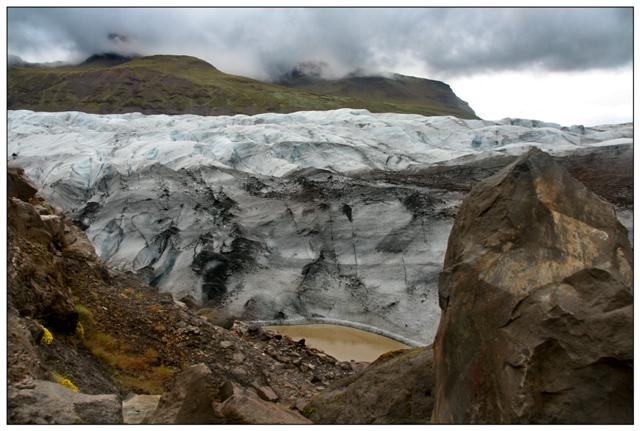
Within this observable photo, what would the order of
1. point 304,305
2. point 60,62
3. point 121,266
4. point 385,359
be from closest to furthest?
1. point 385,359
2. point 304,305
3. point 121,266
4. point 60,62

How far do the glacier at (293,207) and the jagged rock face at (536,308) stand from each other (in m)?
14.3

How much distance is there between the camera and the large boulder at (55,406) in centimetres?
580

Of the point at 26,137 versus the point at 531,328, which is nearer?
the point at 531,328

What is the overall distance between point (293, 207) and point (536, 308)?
2213 centimetres

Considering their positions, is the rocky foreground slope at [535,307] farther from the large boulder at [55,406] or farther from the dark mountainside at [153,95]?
the dark mountainside at [153,95]

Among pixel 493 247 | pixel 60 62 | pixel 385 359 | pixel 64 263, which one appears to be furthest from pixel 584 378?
pixel 60 62

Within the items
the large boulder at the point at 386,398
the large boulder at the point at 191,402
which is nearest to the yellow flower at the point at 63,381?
the large boulder at the point at 191,402

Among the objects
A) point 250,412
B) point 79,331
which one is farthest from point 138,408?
point 79,331

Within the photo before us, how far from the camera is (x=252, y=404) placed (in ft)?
22.9

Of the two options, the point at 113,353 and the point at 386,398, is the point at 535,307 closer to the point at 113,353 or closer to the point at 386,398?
the point at 386,398

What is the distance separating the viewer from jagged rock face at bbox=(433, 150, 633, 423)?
17.6ft

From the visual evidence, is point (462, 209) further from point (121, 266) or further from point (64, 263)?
point (121, 266)

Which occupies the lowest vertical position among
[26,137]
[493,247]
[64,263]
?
[64,263]

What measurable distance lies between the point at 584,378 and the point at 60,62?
20011cm
